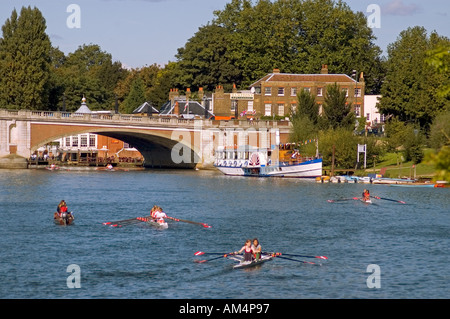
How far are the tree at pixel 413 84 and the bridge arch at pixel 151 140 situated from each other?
106ft

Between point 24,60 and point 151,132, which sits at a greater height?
point 24,60

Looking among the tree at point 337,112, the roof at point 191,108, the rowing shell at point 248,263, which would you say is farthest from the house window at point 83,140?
the rowing shell at point 248,263

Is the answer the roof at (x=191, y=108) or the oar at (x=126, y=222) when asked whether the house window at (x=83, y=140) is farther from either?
the oar at (x=126, y=222)

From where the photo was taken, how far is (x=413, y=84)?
125m

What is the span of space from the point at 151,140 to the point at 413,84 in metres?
40.3

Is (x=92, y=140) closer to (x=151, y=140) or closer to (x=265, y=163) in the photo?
(x=151, y=140)

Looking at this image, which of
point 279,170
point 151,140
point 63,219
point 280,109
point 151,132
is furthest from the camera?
point 280,109

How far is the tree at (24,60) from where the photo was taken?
423ft

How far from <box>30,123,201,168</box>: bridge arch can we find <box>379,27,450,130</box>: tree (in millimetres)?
32324

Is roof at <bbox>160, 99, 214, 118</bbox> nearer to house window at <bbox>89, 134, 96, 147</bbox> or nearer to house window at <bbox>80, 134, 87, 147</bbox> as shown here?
house window at <bbox>89, 134, 96, 147</bbox>

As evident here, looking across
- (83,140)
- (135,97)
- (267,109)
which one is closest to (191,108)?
(267,109)

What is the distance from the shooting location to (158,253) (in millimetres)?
46812

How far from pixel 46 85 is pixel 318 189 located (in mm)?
62093
